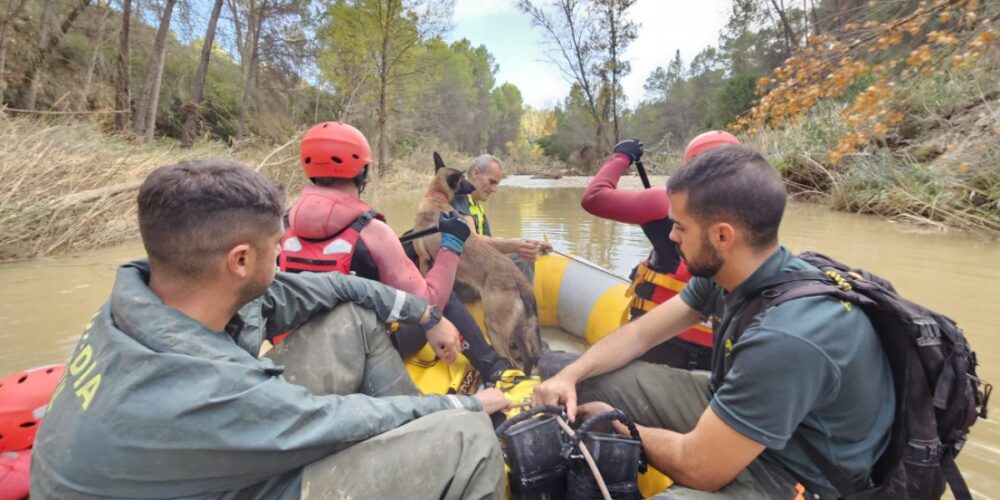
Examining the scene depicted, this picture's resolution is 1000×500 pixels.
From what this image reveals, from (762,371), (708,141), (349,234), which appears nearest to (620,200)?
(708,141)

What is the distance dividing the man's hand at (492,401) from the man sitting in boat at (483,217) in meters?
1.97

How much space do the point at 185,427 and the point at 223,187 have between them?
0.64 m

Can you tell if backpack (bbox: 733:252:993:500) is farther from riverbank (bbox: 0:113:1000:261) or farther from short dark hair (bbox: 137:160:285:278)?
riverbank (bbox: 0:113:1000:261)

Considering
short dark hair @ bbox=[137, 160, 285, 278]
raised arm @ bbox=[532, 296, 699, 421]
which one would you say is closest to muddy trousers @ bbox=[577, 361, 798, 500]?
raised arm @ bbox=[532, 296, 699, 421]

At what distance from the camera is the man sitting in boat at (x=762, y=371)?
4.66 ft

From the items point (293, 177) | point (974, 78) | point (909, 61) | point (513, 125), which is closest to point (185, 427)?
point (909, 61)

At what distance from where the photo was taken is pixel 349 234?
2678 mm

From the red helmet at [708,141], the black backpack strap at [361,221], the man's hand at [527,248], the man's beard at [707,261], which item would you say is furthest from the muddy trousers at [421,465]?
the man's hand at [527,248]

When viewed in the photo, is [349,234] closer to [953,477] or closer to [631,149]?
[631,149]

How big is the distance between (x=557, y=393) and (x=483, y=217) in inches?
124

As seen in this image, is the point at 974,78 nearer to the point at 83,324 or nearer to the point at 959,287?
the point at 959,287

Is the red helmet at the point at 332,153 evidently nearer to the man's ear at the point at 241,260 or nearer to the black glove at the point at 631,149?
the man's ear at the point at 241,260

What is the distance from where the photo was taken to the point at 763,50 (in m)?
24.9

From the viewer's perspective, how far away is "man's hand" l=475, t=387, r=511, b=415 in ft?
6.67
